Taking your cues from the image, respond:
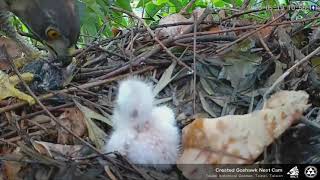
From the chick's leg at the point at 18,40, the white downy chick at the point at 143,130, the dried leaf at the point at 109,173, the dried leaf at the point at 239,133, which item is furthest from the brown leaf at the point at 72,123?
the chick's leg at the point at 18,40

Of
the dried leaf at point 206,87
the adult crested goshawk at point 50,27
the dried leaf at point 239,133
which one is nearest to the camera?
the dried leaf at point 239,133

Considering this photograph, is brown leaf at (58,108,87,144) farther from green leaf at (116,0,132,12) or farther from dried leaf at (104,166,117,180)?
green leaf at (116,0,132,12)

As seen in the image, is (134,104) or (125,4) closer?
(134,104)

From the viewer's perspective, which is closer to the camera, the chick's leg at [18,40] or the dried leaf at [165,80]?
the dried leaf at [165,80]

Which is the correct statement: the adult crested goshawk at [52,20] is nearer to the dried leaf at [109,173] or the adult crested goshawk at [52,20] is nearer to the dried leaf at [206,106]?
the dried leaf at [206,106]

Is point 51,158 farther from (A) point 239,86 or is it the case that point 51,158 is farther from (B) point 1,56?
(B) point 1,56

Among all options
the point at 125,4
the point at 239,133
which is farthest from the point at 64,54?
the point at 239,133

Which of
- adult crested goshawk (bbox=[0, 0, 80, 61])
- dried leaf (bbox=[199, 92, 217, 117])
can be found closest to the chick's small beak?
adult crested goshawk (bbox=[0, 0, 80, 61])

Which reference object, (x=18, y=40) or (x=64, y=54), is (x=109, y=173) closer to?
(x=64, y=54)

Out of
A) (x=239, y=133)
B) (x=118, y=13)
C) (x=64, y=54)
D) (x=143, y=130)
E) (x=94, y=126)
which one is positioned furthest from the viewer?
(x=118, y=13)
